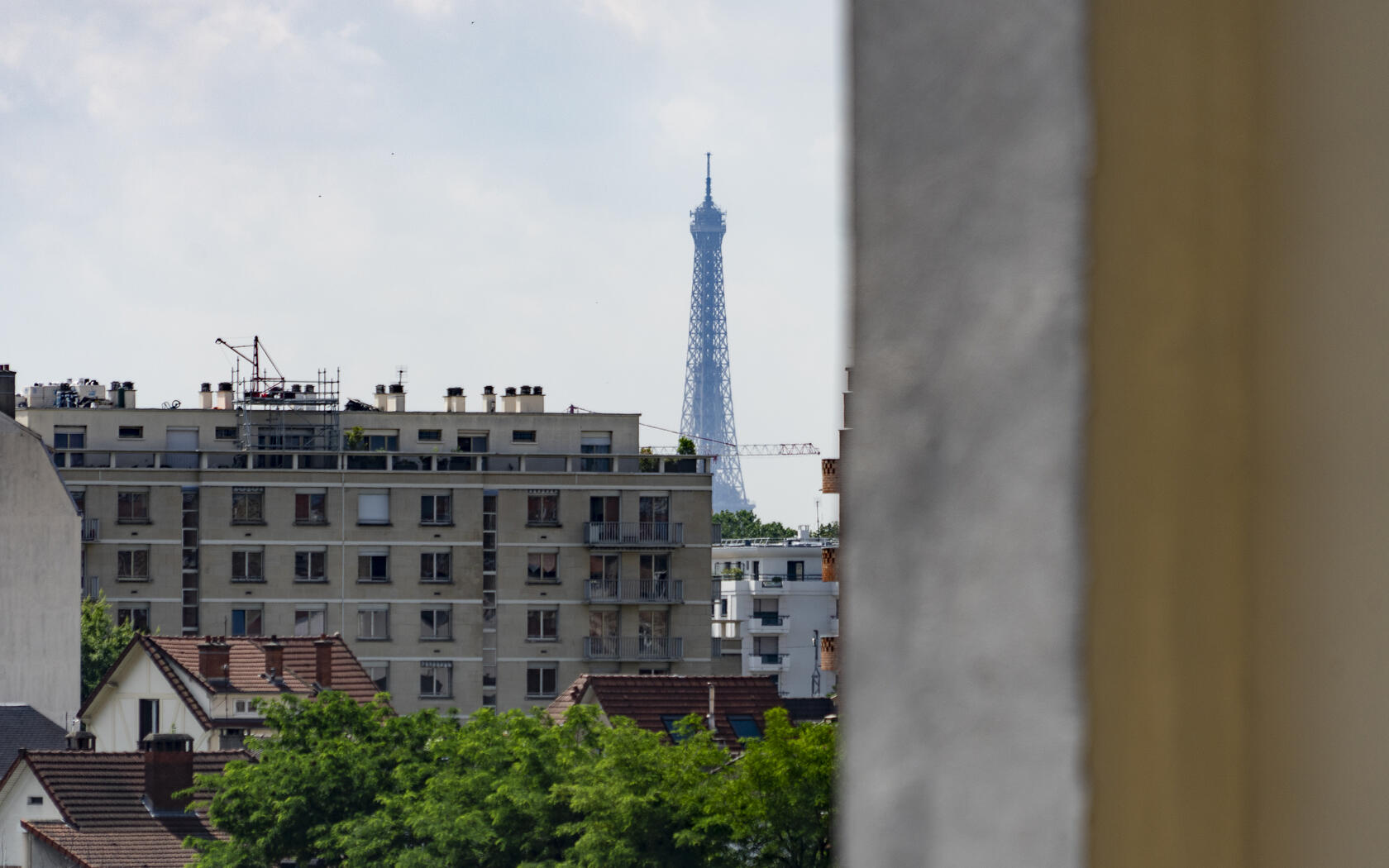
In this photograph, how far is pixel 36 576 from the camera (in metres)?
41.7

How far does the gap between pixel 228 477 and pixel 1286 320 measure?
65.2 metres

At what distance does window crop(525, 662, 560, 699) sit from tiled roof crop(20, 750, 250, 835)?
1178 inches

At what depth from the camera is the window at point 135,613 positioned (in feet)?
208

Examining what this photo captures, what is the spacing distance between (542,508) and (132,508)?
592 inches

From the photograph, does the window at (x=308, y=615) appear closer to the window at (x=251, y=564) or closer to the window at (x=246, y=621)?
the window at (x=246, y=621)

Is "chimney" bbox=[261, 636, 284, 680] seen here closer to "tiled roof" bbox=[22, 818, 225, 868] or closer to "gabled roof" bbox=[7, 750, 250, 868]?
"gabled roof" bbox=[7, 750, 250, 868]

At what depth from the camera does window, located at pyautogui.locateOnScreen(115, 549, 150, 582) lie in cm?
6378

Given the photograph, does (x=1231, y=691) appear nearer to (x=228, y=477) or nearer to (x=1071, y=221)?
(x=1071, y=221)

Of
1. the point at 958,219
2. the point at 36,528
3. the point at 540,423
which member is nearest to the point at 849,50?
the point at 958,219

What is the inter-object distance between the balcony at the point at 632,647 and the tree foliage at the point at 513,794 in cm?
2964

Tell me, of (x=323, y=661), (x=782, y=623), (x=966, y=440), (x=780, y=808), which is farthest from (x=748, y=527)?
(x=966, y=440)

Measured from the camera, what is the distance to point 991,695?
1.28 metres

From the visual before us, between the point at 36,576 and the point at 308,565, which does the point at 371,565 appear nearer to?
the point at 308,565

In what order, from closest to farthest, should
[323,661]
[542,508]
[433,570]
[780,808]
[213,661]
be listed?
[780,808]
[213,661]
[323,661]
[433,570]
[542,508]
